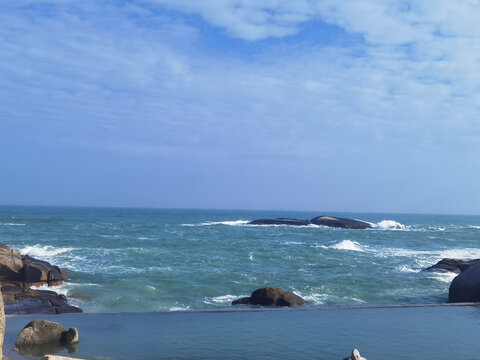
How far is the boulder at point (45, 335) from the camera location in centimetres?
1073

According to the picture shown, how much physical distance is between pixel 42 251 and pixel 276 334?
27.4m

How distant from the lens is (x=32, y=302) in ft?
51.9

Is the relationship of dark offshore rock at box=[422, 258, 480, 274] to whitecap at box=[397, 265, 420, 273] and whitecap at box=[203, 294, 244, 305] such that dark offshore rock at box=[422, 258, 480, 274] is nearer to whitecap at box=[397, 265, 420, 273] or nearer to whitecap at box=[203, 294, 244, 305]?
whitecap at box=[397, 265, 420, 273]

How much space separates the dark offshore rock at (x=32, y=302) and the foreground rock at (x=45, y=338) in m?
3.75

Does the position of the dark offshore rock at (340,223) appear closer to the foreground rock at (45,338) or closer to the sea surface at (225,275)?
the sea surface at (225,275)

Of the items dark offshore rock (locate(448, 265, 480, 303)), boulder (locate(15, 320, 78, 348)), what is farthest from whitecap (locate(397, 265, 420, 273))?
boulder (locate(15, 320, 78, 348))

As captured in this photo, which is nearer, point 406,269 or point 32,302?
point 32,302

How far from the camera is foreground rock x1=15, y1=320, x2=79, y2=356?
10539mm

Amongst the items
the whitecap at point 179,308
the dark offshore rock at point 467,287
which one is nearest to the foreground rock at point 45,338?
the whitecap at point 179,308

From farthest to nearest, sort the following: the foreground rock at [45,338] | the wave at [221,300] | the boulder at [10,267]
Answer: the boulder at [10,267] → the wave at [221,300] → the foreground rock at [45,338]

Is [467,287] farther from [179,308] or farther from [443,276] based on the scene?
[179,308]

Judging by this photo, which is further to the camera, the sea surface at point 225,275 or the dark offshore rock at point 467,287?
the sea surface at point 225,275

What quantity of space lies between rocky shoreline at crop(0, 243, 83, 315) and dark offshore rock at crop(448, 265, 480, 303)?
44.8 feet

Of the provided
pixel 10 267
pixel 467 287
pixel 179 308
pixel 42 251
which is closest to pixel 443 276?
pixel 467 287
